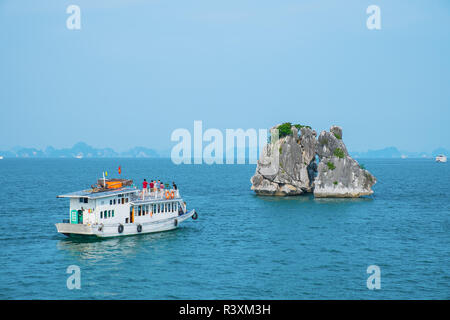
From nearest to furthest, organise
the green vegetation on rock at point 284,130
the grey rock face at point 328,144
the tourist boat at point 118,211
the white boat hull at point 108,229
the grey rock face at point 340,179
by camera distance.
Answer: the white boat hull at point 108,229, the tourist boat at point 118,211, the grey rock face at point 340,179, the grey rock face at point 328,144, the green vegetation on rock at point 284,130

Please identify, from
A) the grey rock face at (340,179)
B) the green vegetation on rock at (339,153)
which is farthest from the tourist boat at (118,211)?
the green vegetation on rock at (339,153)

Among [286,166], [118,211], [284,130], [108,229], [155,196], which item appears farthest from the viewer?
[284,130]

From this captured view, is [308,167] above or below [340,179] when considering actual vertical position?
above

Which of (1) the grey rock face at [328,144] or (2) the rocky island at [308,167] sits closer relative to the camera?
(2) the rocky island at [308,167]

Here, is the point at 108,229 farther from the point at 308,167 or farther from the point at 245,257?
the point at 308,167

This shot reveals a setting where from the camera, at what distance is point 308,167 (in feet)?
306

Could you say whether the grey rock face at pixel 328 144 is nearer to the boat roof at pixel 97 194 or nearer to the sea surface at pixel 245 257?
the sea surface at pixel 245 257

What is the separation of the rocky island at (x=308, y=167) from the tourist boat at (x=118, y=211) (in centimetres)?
3510

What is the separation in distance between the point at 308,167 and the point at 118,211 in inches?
2074

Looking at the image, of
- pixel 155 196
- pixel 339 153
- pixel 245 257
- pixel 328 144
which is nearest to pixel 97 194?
pixel 155 196

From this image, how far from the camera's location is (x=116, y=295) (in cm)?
3128

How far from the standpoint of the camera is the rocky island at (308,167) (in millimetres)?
81875

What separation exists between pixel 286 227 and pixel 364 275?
20360 millimetres

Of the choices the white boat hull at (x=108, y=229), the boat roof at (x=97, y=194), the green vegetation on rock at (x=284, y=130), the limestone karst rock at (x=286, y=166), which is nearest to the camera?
the white boat hull at (x=108, y=229)
